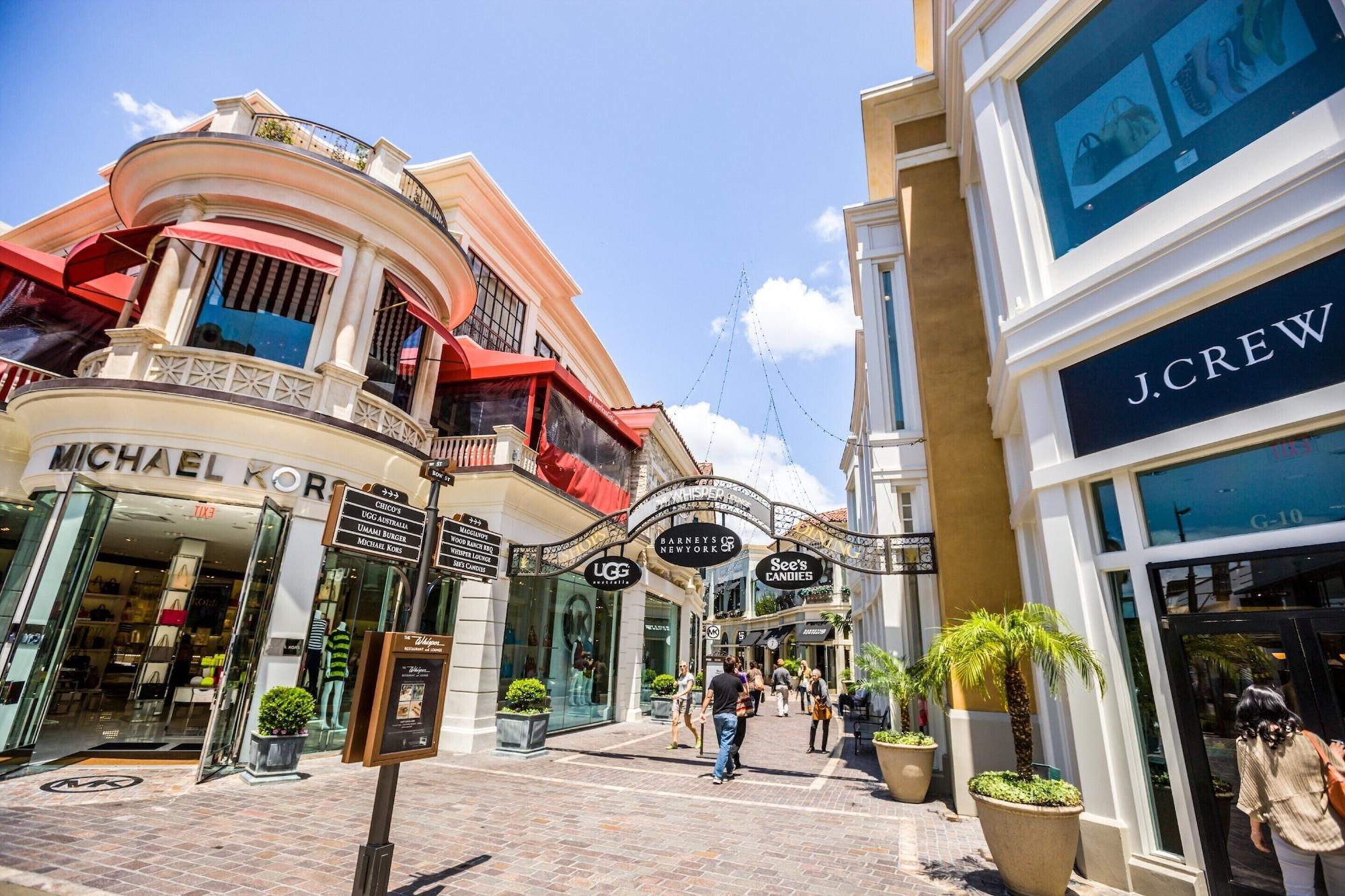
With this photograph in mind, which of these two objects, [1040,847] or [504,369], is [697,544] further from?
[1040,847]

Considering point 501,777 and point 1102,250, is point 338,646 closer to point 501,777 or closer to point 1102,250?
point 501,777

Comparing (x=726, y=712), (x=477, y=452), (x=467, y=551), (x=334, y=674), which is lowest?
(x=726, y=712)

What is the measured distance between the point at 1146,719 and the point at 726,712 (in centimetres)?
629

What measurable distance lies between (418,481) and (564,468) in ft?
12.3

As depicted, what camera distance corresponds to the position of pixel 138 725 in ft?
37.8

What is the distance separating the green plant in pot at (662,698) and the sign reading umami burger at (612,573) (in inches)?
322

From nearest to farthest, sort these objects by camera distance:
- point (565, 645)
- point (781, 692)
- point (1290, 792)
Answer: point (1290, 792) → point (565, 645) → point (781, 692)

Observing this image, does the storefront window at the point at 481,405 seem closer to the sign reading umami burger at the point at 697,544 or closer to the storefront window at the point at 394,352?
the storefront window at the point at 394,352

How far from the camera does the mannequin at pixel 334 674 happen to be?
34.3ft

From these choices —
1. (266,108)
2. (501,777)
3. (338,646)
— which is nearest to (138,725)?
(338,646)

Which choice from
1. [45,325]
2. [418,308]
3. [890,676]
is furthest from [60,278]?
[890,676]

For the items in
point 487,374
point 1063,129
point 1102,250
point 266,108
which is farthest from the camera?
point 266,108

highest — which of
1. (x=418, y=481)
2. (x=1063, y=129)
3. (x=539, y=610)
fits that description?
(x=1063, y=129)

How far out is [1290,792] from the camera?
12.9ft
